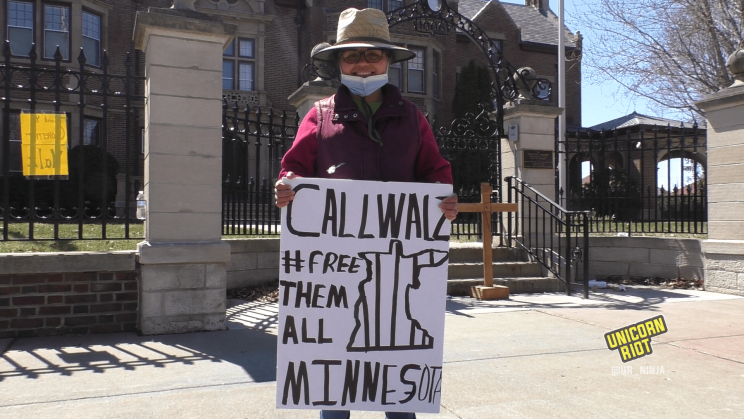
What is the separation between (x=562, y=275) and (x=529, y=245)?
2.12ft

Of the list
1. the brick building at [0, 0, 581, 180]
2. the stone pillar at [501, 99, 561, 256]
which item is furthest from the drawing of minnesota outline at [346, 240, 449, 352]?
the brick building at [0, 0, 581, 180]

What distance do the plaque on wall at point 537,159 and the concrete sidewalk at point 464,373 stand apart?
337 cm

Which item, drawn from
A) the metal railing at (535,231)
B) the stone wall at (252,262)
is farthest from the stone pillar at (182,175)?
the metal railing at (535,231)

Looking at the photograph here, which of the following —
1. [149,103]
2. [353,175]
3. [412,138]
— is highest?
[149,103]

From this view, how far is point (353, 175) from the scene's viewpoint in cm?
273

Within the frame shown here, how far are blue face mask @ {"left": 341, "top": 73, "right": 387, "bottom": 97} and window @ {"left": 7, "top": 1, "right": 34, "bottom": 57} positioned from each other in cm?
1721

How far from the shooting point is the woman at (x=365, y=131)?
2721 mm

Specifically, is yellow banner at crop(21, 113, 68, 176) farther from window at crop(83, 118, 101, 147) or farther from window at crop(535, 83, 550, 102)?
window at crop(83, 118, 101, 147)

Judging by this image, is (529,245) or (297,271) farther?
(529,245)

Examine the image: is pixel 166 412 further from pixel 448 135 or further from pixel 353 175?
pixel 448 135

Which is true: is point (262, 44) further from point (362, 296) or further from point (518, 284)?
point (362, 296)

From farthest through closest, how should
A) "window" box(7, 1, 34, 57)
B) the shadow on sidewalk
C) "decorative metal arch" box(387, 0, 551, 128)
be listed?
1. "window" box(7, 1, 34, 57)
2. "decorative metal arch" box(387, 0, 551, 128)
3. the shadow on sidewalk

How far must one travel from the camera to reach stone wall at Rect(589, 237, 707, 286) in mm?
9273

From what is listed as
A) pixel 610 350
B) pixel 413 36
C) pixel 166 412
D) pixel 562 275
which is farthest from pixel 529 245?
pixel 413 36
